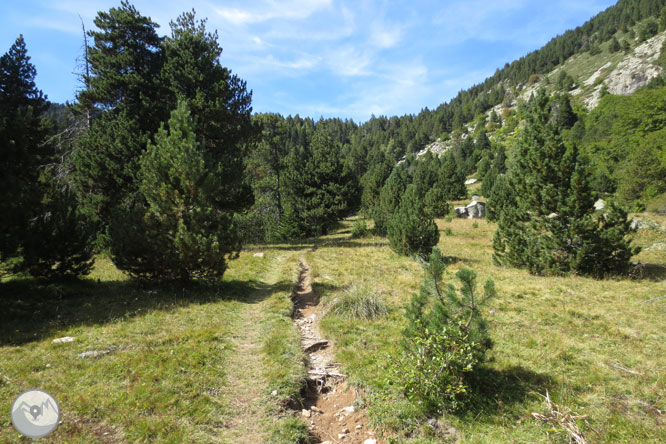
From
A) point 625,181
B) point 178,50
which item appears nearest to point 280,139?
point 178,50

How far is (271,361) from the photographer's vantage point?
621 cm

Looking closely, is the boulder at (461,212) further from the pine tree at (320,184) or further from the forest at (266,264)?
the pine tree at (320,184)

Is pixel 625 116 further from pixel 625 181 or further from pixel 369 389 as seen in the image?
pixel 369 389

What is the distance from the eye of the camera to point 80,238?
1063 cm

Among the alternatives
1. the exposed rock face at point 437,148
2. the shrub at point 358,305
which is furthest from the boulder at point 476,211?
the exposed rock face at point 437,148

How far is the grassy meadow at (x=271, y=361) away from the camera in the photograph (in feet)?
13.7

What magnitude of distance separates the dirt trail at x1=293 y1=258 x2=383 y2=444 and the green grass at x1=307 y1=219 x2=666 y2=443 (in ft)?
0.88

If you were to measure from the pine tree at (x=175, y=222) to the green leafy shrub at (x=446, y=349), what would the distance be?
7.54m

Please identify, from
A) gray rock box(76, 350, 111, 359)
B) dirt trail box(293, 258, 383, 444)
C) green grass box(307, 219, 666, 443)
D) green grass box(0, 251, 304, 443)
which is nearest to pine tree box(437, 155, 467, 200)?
green grass box(307, 219, 666, 443)

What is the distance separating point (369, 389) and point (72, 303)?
9.57 m

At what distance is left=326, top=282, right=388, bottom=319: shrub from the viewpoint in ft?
28.5

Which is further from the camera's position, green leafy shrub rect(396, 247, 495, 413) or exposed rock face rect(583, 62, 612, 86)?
exposed rock face rect(583, 62, 612, 86)

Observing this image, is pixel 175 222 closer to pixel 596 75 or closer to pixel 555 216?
pixel 555 216

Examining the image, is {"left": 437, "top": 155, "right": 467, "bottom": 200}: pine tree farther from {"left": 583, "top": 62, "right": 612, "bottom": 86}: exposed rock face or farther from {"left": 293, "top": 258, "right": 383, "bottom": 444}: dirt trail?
{"left": 583, "top": 62, "right": 612, "bottom": 86}: exposed rock face
